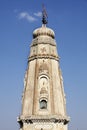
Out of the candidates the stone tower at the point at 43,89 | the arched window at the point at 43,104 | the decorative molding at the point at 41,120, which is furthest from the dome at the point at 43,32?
the decorative molding at the point at 41,120

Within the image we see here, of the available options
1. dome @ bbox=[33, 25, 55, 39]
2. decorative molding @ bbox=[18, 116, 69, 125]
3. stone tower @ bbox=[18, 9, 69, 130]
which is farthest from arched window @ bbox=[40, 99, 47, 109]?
dome @ bbox=[33, 25, 55, 39]

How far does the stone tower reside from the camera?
3738 cm

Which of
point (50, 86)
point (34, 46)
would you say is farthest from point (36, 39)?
point (50, 86)

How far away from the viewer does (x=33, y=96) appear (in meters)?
38.8

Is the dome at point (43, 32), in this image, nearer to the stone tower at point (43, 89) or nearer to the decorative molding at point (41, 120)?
the stone tower at point (43, 89)

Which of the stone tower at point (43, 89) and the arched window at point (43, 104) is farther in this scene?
the arched window at point (43, 104)

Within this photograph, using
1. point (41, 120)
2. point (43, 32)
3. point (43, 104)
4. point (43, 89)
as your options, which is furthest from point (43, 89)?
point (43, 32)

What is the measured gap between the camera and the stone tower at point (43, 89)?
37375 millimetres

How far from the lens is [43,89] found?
39062mm

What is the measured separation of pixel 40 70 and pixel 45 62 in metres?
1.36

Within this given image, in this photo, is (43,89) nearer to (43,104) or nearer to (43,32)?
(43,104)

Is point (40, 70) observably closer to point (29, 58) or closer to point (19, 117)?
point (29, 58)

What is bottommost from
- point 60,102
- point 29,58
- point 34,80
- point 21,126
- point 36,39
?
point 21,126

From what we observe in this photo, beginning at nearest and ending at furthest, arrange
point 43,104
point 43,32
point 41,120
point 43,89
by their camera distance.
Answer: point 41,120 < point 43,104 < point 43,89 < point 43,32
